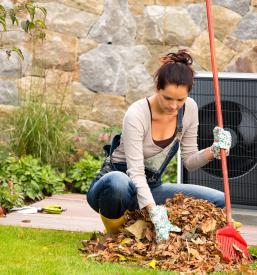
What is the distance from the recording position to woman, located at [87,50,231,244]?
4191 millimetres

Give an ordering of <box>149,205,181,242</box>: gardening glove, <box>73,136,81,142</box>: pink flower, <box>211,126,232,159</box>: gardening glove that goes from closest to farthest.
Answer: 1. <box>149,205,181,242</box>: gardening glove
2. <box>211,126,232,159</box>: gardening glove
3. <box>73,136,81,142</box>: pink flower

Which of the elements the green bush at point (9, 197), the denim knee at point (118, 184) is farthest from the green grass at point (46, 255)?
the green bush at point (9, 197)

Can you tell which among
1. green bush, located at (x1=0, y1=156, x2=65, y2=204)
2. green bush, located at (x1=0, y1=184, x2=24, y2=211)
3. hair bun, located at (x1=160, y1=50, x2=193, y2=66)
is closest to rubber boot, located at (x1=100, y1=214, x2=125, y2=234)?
hair bun, located at (x1=160, y1=50, x2=193, y2=66)


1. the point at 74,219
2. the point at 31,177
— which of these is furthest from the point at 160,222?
the point at 31,177

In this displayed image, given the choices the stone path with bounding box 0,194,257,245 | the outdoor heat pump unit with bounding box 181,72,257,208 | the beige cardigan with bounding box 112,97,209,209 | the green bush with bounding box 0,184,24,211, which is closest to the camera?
the beige cardigan with bounding box 112,97,209,209

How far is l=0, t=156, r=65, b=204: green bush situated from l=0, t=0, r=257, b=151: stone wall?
0.80 meters

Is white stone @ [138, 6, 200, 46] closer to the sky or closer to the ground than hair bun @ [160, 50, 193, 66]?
closer to the sky

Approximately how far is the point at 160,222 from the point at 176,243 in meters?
0.14

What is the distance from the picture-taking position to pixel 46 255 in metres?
4.23

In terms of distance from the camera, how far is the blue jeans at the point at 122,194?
14.2ft

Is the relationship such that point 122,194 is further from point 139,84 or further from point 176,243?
point 139,84

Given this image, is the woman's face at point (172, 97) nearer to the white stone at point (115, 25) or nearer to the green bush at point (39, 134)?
the green bush at point (39, 134)

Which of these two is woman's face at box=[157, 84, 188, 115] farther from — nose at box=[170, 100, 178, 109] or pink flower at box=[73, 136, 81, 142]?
pink flower at box=[73, 136, 81, 142]

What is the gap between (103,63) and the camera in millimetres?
7406
